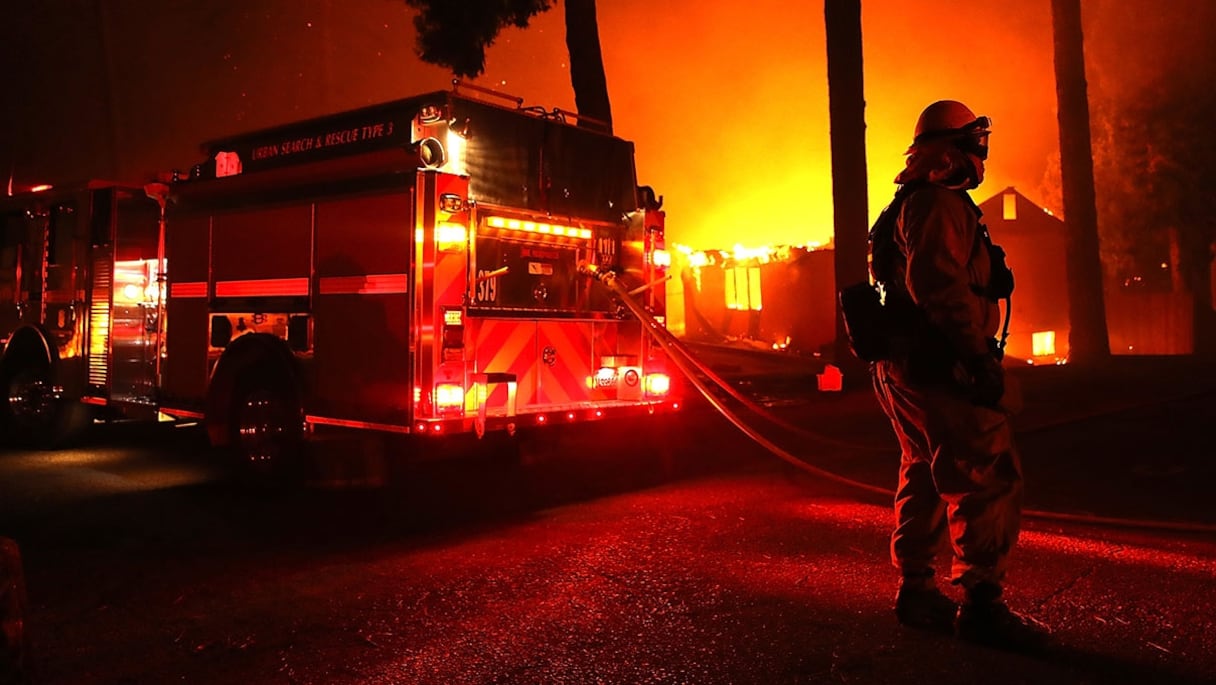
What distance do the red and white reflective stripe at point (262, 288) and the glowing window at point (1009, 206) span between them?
36.4 meters

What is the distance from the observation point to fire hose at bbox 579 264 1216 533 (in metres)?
5.84

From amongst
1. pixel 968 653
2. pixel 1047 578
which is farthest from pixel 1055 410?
pixel 968 653

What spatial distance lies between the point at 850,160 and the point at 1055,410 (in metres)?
4.39

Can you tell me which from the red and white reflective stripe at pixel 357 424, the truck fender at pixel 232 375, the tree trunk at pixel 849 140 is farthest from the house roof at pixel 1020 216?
the red and white reflective stripe at pixel 357 424

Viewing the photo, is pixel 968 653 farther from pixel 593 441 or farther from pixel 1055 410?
pixel 1055 410

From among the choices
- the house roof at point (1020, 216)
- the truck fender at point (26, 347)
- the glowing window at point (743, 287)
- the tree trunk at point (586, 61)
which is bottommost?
the truck fender at point (26, 347)

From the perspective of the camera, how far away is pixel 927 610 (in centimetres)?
399

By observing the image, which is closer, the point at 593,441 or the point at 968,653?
the point at 968,653

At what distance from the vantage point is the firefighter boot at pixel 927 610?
13.1 ft

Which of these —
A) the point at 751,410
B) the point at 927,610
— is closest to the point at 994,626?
the point at 927,610

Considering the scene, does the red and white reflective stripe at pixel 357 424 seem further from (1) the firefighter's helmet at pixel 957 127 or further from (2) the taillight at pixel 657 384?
(1) the firefighter's helmet at pixel 957 127

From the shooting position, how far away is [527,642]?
13.4ft

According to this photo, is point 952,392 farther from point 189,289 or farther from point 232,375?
point 189,289

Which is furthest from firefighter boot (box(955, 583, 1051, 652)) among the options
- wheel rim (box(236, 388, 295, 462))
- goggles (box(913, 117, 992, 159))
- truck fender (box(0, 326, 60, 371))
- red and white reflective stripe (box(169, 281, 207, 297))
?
truck fender (box(0, 326, 60, 371))
